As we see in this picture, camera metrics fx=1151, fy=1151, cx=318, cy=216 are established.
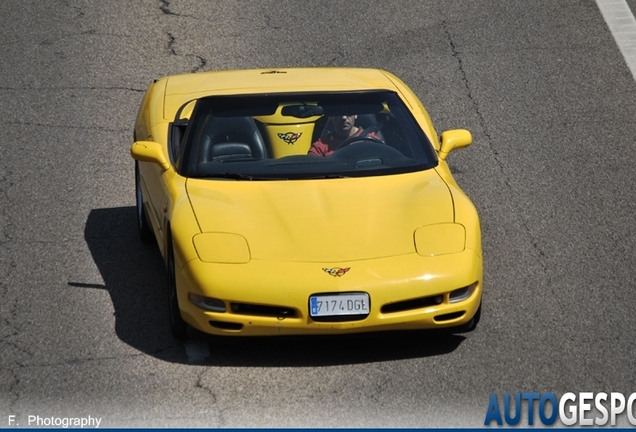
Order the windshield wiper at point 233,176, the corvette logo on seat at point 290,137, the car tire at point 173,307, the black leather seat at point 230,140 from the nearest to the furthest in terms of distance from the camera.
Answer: the car tire at point 173,307 < the windshield wiper at point 233,176 < the black leather seat at point 230,140 < the corvette logo on seat at point 290,137

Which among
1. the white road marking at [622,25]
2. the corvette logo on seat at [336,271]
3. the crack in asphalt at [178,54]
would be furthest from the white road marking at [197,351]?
the white road marking at [622,25]

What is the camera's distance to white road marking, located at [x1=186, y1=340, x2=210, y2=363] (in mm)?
6774

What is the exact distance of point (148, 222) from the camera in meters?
8.57

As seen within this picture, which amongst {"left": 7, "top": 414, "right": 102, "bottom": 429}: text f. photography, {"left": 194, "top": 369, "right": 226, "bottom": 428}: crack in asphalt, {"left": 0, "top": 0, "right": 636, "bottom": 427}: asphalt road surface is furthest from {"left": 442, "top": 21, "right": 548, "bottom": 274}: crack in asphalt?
{"left": 7, "top": 414, "right": 102, "bottom": 429}: text f. photography

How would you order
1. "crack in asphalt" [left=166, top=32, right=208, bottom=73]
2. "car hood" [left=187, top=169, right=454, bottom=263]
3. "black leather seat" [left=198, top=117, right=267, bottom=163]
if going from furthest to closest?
"crack in asphalt" [left=166, top=32, right=208, bottom=73] < "black leather seat" [left=198, top=117, right=267, bottom=163] < "car hood" [left=187, top=169, right=454, bottom=263]

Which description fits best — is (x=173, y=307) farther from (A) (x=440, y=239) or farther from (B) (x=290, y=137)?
(B) (x=290, y=137)

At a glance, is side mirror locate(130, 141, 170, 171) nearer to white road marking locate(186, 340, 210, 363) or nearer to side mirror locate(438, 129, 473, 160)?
white road marking locate(186, 340, 210, 363)

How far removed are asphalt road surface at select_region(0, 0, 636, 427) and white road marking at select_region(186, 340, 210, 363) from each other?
0.06 ft

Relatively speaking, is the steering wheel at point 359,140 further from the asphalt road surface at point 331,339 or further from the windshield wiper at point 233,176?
the asphalt road surface at point 331,339

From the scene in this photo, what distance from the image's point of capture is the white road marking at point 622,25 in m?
13.4

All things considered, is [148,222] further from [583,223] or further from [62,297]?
[583,223]

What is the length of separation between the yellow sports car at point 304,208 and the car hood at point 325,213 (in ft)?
0.04

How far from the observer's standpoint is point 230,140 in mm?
7969

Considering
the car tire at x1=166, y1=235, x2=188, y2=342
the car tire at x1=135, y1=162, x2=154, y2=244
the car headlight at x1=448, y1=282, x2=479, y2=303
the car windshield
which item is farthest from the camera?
the car tire at x1=135, y1=162, x2=154, y2=244
